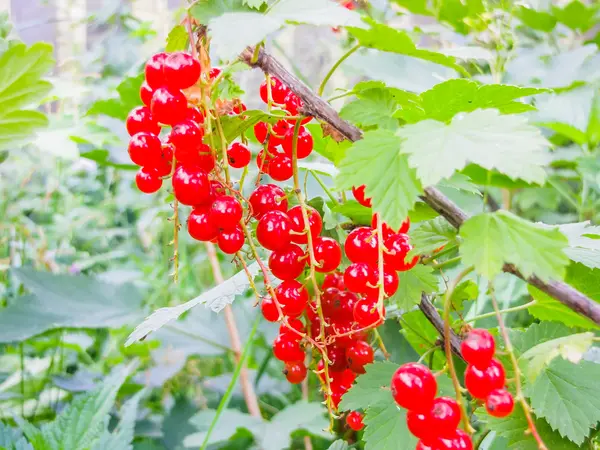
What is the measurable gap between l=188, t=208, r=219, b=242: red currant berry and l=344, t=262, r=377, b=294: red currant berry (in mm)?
126

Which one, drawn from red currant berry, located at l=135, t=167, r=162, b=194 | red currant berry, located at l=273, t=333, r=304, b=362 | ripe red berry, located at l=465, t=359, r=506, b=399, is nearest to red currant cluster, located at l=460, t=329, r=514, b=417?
ripe red berry, located at l=465, t=359, r=506, b=399

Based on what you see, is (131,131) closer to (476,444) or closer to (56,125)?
(476,444)

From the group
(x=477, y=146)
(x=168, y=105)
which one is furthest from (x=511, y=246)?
(x=168, y=105)

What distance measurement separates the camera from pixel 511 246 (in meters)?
0.39

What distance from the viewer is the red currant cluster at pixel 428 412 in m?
0.40

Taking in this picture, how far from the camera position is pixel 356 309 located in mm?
480

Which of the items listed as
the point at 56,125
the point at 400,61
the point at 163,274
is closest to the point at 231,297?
the point at 56,125

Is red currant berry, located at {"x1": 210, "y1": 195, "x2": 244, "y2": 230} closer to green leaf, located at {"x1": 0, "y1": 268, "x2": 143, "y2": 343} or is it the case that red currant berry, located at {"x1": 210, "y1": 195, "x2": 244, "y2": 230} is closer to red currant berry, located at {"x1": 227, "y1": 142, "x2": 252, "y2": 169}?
red currant berry, located at {"x1": 227, "y1": 142, "x2": 252, "y2": 169}

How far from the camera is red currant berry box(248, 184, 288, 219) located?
1.71 ft

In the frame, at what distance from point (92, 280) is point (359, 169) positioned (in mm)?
845

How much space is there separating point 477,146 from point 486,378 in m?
0.17

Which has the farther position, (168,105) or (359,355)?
(359,355)

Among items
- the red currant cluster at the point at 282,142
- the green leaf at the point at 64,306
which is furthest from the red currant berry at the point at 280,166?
Answer: the green leaf at the point at 64,306

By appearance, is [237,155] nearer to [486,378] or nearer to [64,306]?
[486,378]
